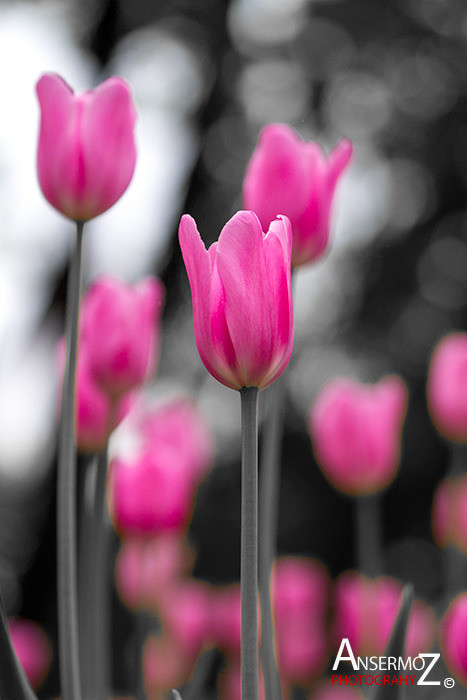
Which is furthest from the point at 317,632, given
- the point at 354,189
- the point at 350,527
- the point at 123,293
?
the point at 350,527

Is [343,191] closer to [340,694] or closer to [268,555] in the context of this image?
[340,694]

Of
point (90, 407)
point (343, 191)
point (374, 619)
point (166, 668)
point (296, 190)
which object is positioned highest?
point (343, 191)

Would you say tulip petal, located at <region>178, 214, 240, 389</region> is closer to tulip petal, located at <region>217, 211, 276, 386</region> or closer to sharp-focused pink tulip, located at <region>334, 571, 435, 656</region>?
tulip petal, located at <region>217, 211, 276, 386</region>

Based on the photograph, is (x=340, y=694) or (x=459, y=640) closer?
(x=459, y=640)

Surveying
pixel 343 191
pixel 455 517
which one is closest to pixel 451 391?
pixel 455 517

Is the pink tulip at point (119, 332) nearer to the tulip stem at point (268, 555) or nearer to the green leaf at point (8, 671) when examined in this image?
the tulip stem at point (268, 555)

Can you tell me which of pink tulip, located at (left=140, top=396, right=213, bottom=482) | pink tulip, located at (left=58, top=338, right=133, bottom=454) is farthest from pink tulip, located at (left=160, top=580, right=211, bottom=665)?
pink tulip, located at (left=58, top=338, right=133, bottom=454)
